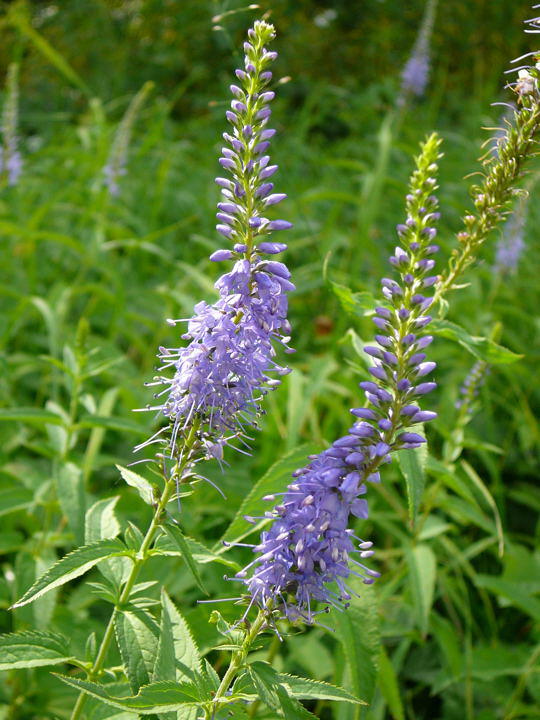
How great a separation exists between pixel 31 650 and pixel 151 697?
444 millimetres

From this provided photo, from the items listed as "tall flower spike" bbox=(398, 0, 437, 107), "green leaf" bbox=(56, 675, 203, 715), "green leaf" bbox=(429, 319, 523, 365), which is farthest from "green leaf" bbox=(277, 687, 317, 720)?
"tall flower spike" bbox=(398, 0, 437, 107)

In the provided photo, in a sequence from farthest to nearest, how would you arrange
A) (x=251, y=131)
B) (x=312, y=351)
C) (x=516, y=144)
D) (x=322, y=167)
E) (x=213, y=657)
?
(x=322, y=167) → (x=312, y=351) → (x=213, y=657) → (x=516, y=144) → (x=251, y=131)

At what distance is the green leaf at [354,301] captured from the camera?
2.11 metres

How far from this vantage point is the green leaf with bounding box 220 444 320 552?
6.32ft

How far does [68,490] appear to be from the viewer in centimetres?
251

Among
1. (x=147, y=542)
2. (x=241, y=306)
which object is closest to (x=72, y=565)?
(x=147, y=542)

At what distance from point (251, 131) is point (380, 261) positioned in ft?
13.4

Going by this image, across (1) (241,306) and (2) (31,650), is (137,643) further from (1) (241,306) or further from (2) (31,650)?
(1) (241,306)

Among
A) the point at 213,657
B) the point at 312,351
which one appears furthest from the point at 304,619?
the point at 312,351

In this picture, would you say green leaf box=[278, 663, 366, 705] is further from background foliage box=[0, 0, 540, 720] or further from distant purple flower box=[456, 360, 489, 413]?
distant purple flower box=[456, 360, 489, 413]

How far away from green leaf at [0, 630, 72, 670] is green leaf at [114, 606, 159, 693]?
0.49 ft

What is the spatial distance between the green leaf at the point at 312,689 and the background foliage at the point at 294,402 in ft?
1.45

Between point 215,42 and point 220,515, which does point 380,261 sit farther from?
point 215,42

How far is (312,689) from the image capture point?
157 cm
